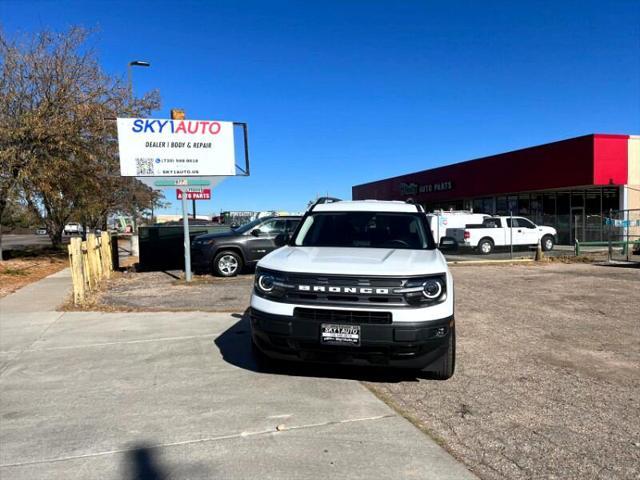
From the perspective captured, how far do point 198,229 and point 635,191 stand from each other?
22511 millimetres

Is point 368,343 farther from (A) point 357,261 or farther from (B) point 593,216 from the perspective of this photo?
(B) point 593,216

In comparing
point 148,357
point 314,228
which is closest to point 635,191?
point 314,228

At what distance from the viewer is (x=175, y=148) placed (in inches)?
549

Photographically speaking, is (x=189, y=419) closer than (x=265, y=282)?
Yes

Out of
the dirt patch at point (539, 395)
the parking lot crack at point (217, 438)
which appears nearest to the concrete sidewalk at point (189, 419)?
the parking lot crack at point (217, 438)

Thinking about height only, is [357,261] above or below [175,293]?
above

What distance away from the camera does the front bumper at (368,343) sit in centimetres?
434

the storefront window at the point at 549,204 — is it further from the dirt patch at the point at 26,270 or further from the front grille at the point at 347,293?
the front grille at the point at 347,293

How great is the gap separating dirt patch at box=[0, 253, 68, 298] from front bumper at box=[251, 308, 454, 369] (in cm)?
909

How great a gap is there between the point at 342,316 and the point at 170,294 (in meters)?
7.24

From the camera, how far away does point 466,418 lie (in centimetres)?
411

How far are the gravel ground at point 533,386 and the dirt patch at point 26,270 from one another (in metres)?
4.06

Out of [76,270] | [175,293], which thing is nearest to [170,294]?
[175,293]

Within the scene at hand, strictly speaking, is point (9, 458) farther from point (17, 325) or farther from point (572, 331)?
point (572, 331)
